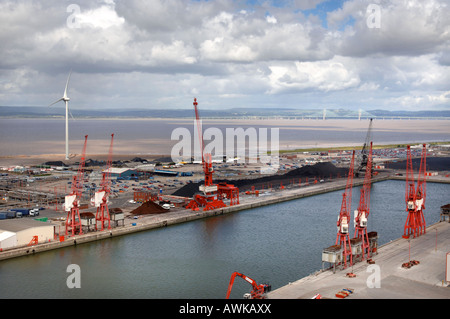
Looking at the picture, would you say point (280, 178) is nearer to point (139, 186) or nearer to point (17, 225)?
point (139, 186)

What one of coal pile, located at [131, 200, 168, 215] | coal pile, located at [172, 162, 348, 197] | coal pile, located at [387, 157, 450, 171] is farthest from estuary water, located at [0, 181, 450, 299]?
coal pile, located at [387, 157, 450, 171]

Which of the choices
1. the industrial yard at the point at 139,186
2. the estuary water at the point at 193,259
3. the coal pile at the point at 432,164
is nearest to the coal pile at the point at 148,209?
the industrial yard at the point at 139,186

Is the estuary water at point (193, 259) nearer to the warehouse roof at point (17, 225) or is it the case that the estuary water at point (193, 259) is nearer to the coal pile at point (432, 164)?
the warehouse roof at point (17, 225)

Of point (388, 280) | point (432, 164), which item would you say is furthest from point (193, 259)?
point (432, 164)

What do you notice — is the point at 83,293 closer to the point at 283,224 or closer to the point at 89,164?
the point at 283,224
